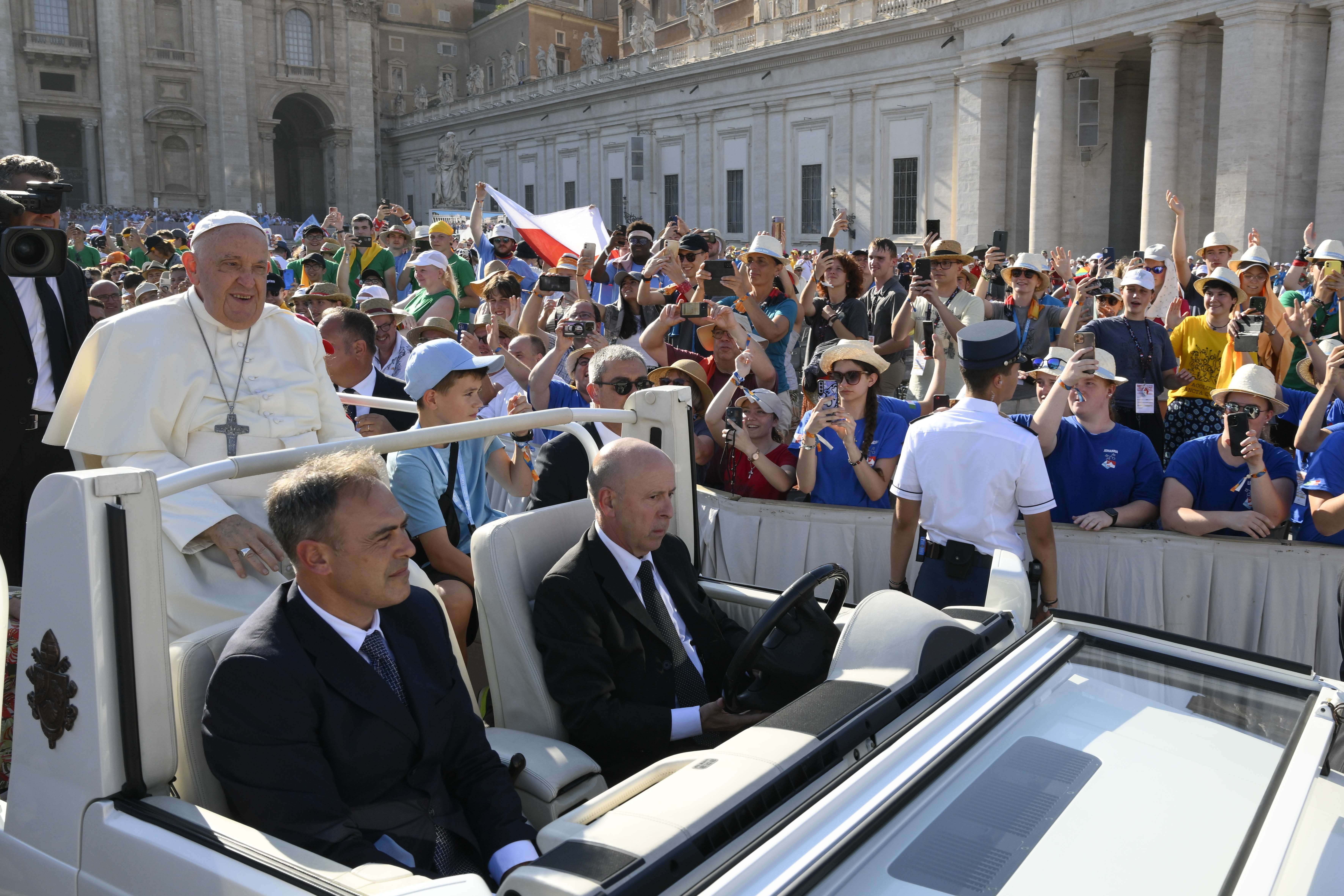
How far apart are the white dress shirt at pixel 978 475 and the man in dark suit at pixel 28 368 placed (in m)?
4.09

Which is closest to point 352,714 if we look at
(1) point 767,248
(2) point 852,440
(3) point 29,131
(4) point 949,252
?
(2) point 852,440

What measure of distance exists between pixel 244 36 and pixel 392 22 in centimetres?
2144

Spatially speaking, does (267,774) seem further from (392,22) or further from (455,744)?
(392,22)

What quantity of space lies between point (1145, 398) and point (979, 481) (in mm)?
3573

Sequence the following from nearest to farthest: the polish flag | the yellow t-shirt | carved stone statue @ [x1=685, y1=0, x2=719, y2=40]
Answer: the yellow t-shirt → the polish flag → carved stone statue @ [x1=685, y1=0, x2=719, y2=40]

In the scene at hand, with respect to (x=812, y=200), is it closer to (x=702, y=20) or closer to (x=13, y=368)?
(x=702, y=20)

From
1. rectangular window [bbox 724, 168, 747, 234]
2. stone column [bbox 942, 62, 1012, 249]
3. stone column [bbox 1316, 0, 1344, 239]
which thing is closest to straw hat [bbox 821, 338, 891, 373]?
stone column [bbox 1316, 0, 1344, 239]

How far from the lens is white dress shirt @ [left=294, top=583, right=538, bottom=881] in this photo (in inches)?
108

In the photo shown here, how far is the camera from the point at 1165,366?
25.7 ft

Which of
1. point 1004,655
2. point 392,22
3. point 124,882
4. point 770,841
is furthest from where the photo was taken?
point 392,22

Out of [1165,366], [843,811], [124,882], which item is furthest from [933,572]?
[1165,366]

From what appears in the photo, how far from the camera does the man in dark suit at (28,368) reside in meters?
5.13

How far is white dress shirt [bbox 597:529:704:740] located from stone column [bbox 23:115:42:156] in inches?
2675

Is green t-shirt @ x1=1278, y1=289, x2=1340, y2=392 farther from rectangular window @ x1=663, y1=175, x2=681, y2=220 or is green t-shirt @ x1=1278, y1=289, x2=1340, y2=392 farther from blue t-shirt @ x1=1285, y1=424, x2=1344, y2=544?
rectangular window @ x1=663, y1=175, x2=681, y2=220
